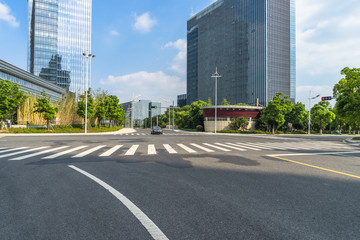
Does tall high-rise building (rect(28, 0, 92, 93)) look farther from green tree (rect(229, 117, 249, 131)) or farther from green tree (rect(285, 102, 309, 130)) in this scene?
green tree (rect(285, 102, 309, 130))

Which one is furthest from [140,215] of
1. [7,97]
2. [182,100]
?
[182,100]

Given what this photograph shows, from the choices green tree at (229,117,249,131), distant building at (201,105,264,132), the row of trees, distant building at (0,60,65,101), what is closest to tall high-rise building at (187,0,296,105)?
distant building at (201,105,264,132)

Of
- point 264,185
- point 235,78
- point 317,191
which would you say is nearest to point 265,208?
point 264,185

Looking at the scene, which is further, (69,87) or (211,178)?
(69,87)

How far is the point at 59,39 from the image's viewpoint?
79562mm

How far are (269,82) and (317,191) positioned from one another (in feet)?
293

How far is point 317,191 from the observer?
423cm

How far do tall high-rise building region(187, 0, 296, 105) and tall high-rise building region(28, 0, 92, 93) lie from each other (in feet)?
214

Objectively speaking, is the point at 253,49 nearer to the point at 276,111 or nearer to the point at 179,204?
the point at 276,111

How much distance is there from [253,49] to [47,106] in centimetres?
8425

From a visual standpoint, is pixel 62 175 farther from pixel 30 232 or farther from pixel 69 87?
pixel 69 87

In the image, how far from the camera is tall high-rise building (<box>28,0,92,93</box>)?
75.9m

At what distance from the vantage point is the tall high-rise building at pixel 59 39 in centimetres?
7594

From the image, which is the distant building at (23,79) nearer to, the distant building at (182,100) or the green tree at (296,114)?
the green tree at (296,114)
